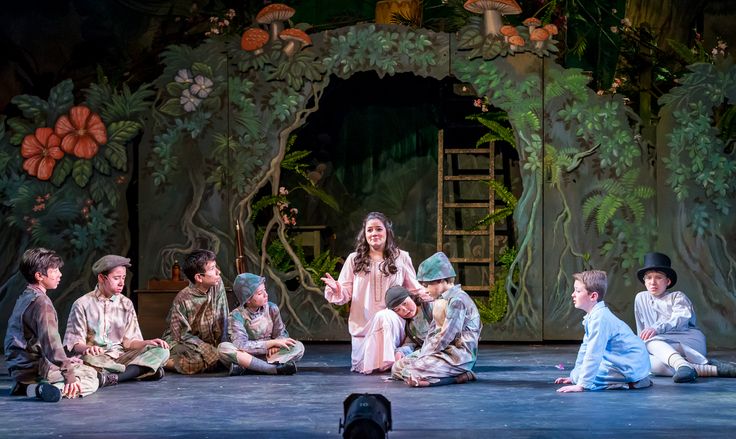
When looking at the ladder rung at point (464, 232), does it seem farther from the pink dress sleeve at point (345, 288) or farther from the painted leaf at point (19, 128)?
the painted leaf at point (19, 128)

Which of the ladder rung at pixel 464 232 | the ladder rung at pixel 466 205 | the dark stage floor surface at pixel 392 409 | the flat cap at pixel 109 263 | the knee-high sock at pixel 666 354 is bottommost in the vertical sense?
the dark stage floor surface at pixel 392 409

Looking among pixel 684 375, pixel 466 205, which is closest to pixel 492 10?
pixel 466 205

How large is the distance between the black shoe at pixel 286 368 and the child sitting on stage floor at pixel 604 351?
1.86 m

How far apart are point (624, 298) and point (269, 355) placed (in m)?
3.35

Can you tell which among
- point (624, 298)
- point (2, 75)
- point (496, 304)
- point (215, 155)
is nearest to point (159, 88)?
point (215, 155)

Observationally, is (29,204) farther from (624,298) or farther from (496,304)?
(624,298)

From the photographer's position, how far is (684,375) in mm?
6738

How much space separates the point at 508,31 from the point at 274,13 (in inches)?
76.8

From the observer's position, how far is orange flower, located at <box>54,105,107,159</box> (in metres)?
9.30

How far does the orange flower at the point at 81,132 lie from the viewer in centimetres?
930

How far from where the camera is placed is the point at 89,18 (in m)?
9.50

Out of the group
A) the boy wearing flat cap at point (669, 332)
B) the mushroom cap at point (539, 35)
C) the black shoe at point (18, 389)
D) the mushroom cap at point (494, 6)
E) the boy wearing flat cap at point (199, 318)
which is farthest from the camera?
the mushroom cap at point (539, 35)

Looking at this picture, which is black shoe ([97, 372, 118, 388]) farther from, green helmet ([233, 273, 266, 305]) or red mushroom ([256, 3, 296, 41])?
red mushroom ([256, 3, 296, 41])

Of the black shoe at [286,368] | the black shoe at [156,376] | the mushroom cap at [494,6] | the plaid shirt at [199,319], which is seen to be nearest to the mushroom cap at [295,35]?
the mushroom cap at [494,6]
